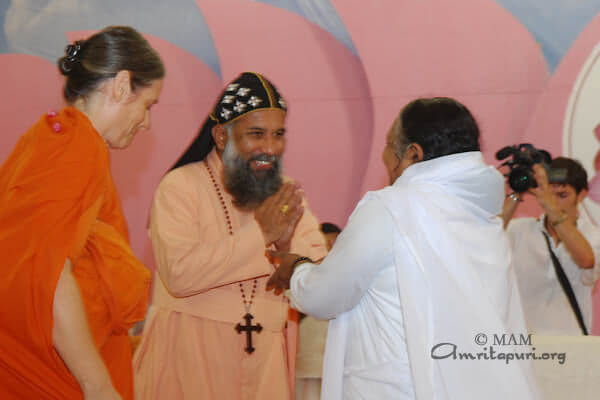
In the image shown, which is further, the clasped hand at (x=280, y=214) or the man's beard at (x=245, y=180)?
the man's beard at (x=245, y=180)

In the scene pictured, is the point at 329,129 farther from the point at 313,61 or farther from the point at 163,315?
the point at 163,315

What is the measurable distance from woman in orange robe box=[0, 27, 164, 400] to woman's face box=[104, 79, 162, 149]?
0.02 m

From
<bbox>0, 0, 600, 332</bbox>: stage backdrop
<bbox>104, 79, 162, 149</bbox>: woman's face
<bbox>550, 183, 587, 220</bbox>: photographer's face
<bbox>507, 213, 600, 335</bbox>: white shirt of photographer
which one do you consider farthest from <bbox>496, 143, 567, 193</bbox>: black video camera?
<bbox>104, 79, 162, 149</bbox>: woman's face

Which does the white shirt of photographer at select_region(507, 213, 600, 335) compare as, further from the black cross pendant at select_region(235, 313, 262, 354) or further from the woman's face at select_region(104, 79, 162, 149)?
the woman's face at select_region(104, 79, 162, 149)

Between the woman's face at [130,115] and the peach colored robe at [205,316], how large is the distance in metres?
0.70

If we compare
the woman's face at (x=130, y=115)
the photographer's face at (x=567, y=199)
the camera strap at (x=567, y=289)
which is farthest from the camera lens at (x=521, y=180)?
the woman's face at (x=130, y=115)

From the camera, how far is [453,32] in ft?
17.5

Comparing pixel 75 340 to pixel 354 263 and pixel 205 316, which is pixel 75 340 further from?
pixel 205 316

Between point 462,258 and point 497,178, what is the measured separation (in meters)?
0.34

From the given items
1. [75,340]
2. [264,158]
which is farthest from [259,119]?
[75,340]

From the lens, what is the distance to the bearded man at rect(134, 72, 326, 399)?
2.68m

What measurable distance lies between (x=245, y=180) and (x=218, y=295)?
505 millimetres

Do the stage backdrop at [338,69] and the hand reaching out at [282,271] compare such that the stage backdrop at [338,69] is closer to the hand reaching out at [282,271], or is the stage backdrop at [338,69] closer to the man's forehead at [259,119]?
Answer: the man's forehead at [259,119]

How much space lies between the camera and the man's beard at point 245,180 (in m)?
2.94
